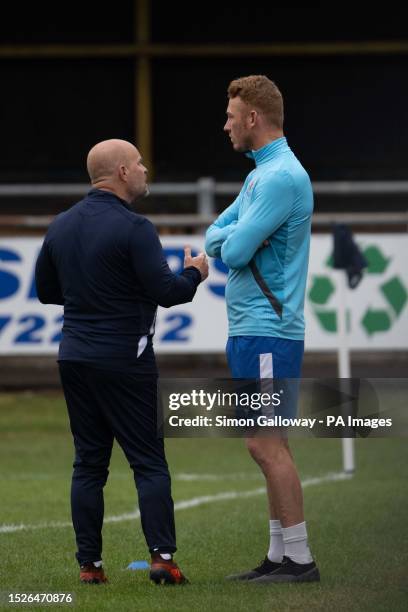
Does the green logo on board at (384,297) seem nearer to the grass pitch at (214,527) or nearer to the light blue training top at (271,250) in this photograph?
the grass pitch at (214,527)

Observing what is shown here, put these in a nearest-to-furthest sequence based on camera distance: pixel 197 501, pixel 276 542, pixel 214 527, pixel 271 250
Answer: pixel 271 250 < pixel 276 542 < pixel 214 527 < pixel 197 501

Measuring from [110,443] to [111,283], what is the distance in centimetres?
75

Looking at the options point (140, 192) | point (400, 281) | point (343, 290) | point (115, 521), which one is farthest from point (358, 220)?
point (140, 192)

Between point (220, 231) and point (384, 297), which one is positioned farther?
point (384, 297)

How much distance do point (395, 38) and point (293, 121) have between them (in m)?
1.82

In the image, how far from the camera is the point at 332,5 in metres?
21.3

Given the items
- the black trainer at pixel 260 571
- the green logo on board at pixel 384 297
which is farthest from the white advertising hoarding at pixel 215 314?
the black trainer at pixel 260 571

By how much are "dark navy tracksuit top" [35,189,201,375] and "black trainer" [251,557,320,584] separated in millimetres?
1084

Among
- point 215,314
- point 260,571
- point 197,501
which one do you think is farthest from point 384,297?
point 260,571

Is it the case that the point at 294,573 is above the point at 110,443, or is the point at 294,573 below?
below

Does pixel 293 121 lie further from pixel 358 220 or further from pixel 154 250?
pixel 154 250

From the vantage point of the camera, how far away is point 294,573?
6887 millimetres

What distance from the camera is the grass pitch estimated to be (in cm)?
666

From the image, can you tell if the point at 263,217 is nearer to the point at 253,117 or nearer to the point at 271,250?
the point at 271,250
